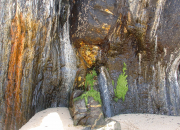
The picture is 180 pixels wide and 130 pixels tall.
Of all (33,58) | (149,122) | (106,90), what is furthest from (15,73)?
(149,122)

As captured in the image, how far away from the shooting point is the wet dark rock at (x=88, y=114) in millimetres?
4191

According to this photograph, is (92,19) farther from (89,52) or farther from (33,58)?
(33,58)

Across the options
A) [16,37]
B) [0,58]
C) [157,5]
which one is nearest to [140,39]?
[157,5]

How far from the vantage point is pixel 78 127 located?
13.3ft

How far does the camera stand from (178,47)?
5.10 metres

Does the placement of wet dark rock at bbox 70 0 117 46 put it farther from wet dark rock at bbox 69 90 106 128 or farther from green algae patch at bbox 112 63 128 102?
wet dark rock at bbox 69 90 106 128

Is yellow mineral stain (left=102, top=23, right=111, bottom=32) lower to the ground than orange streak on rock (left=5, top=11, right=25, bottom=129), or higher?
higher

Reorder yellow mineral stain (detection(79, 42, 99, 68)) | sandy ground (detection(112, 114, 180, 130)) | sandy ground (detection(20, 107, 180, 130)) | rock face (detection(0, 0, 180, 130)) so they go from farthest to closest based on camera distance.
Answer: yellow mineral stain (detection(79, 42, 99, 68)) → rock face (detection(0, 0, 180, 130)) → sandy ground (detection(112, 114, 180, 130)) → sandy ground (detection(20, 107, 180, 130))

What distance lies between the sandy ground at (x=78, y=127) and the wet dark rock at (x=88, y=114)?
0.22 m

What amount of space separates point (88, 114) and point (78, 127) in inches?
18.7

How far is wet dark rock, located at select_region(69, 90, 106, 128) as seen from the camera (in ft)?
13.8

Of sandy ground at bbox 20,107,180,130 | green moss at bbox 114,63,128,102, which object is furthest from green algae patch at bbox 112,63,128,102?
sandy ground at bbox 20,107,180,130

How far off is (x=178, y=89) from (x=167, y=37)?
6.05 feet

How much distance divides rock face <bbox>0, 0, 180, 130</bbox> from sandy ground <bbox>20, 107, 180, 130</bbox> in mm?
308
